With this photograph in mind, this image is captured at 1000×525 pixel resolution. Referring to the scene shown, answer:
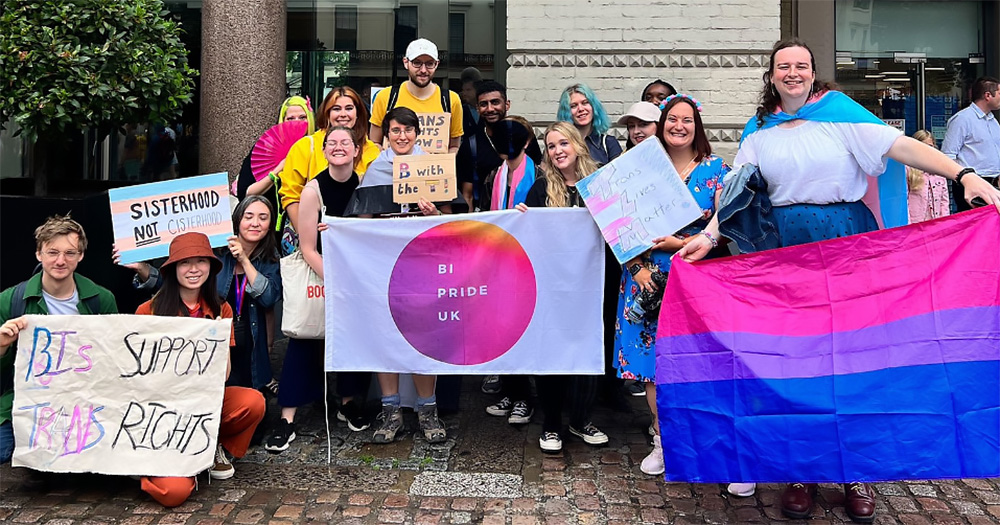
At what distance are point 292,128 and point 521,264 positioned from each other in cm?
219

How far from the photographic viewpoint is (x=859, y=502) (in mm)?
4156

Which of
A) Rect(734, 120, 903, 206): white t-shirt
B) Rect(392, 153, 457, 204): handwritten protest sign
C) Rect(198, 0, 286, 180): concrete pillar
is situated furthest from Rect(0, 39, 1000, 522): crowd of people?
Rect(198, 0, 286, 180): concrete pillar

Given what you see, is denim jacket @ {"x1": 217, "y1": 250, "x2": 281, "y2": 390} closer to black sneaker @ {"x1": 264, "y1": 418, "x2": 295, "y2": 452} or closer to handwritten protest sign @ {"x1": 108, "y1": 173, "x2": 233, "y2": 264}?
handwritten protest sign @ {"x1": 108, "y1": 173, "x2": 233, "y2": 264}

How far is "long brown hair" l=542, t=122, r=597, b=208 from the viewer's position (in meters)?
5.08

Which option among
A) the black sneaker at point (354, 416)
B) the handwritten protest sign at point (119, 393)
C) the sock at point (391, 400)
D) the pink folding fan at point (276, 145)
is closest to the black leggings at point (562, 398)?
the sock at point (391, 400)

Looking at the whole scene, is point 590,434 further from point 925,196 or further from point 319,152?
point 925,196

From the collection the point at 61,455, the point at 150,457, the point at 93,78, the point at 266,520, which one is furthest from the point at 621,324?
the point at 93,78

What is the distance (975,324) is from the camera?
12.5 feet

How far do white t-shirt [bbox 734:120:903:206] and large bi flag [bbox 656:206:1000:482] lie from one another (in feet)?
0.89

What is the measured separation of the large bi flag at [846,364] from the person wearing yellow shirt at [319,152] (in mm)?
2605

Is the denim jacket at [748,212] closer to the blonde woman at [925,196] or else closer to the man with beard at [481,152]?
the man with beard at [481,152]

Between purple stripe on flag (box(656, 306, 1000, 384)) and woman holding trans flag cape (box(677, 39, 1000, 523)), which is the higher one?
woman holding trans flag cape (box(677, 39, 1000, 523))

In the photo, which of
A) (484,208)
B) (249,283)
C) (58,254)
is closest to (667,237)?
(484,208)

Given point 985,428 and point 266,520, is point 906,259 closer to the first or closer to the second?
A: point 985,428
